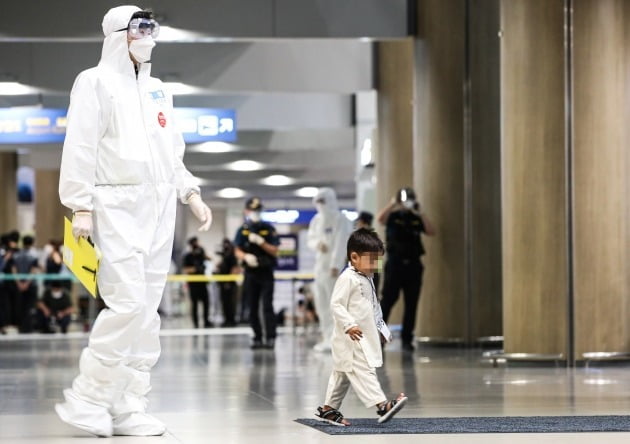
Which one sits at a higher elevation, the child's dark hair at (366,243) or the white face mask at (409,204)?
the white face mask at (409,204)

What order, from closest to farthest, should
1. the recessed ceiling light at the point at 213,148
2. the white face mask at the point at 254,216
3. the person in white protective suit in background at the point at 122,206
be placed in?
the person in white protective suit in background at the point at 122,206, the white face mask at the point at 254,216, the recessed ceiling light at the point at 213,148

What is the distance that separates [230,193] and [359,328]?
29.5m

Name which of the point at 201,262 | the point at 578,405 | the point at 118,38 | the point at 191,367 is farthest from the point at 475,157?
the point at 201,262

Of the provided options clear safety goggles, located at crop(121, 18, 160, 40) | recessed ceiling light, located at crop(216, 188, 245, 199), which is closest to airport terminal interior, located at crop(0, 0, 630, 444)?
clear safety goggles, located at crop(121, 18, 160, 40)

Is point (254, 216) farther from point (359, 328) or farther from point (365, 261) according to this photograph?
point (359, 328)

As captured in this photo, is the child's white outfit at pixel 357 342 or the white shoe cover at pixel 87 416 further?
the child's white outfit at pixel 357 342

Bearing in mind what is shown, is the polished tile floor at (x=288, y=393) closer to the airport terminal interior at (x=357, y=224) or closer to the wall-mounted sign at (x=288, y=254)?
the airport terminal interior at (x=357, y=224)

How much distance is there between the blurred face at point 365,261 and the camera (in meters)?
7.43

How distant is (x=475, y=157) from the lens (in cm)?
1564

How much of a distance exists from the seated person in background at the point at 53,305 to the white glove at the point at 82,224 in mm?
17541

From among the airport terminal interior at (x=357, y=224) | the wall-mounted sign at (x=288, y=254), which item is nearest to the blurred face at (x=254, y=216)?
the airport terminal interior at (x=357, y=224)

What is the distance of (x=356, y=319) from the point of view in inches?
293

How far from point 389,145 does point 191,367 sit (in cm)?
834

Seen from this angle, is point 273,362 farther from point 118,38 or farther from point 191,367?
point 118,38
